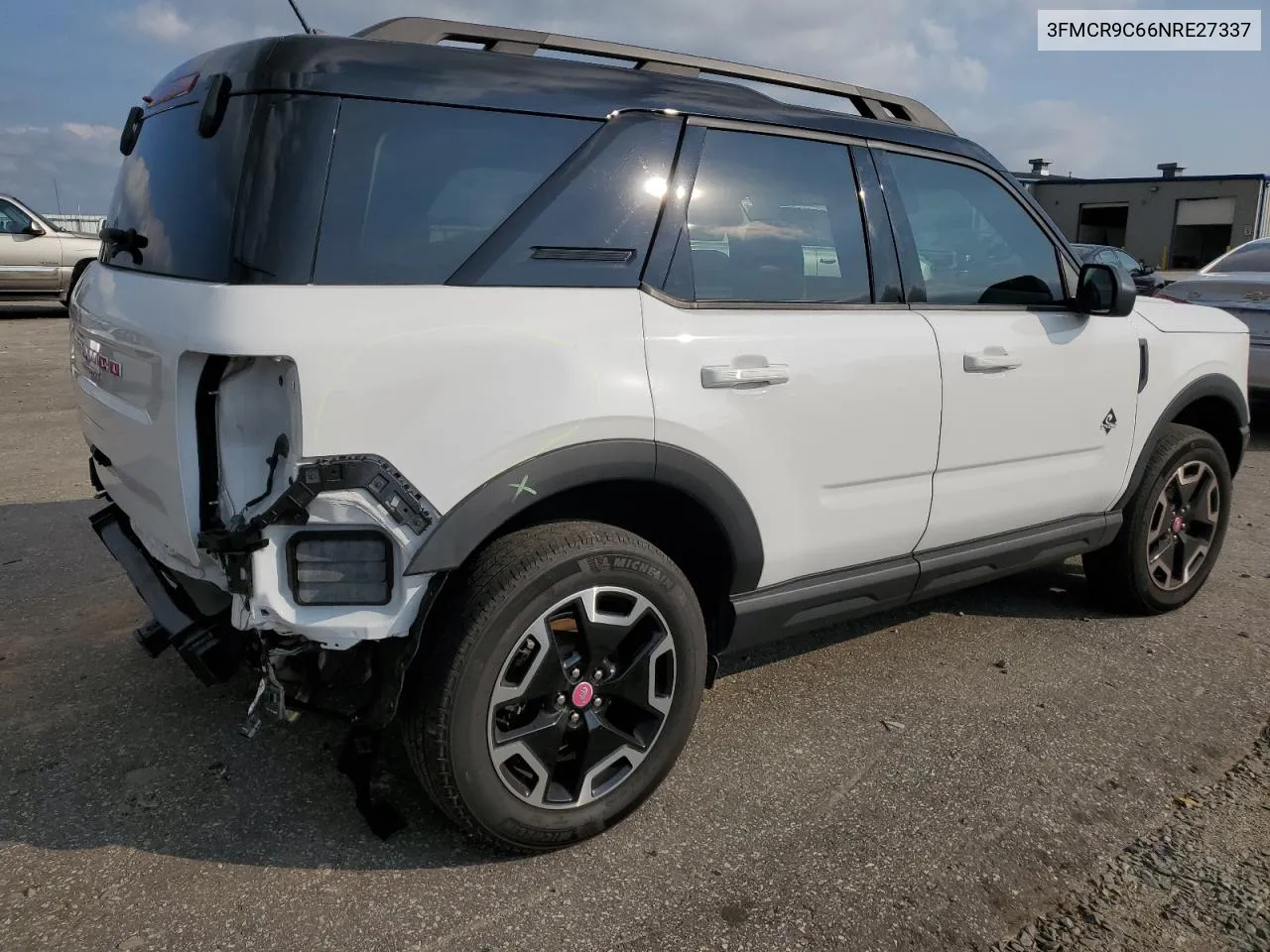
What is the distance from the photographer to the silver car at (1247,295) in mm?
8055

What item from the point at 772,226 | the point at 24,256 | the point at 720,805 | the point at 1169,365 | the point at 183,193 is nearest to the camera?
the point at 183,193

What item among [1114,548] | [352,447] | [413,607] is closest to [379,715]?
[413,607]

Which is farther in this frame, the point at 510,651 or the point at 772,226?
the point at 772,226

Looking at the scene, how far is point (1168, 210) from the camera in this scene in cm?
4319

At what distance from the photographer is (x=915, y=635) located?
4137mm

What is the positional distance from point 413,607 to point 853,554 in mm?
1492

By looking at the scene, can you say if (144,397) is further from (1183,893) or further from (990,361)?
(1183,893)

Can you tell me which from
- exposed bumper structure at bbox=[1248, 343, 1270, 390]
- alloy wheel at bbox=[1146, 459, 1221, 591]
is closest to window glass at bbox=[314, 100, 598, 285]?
alloy wheel at bbox=[1146, 459, 1221, 591]

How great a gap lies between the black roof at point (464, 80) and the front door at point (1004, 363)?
0.69 metres

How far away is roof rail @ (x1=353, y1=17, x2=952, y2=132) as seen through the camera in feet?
8.29

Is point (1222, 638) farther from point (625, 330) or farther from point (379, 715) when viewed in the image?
point (379, 715)

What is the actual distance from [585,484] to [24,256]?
602 inches

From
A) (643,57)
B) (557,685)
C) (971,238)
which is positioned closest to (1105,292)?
(971,238)

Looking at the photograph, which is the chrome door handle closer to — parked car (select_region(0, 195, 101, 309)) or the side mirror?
the side mirror
